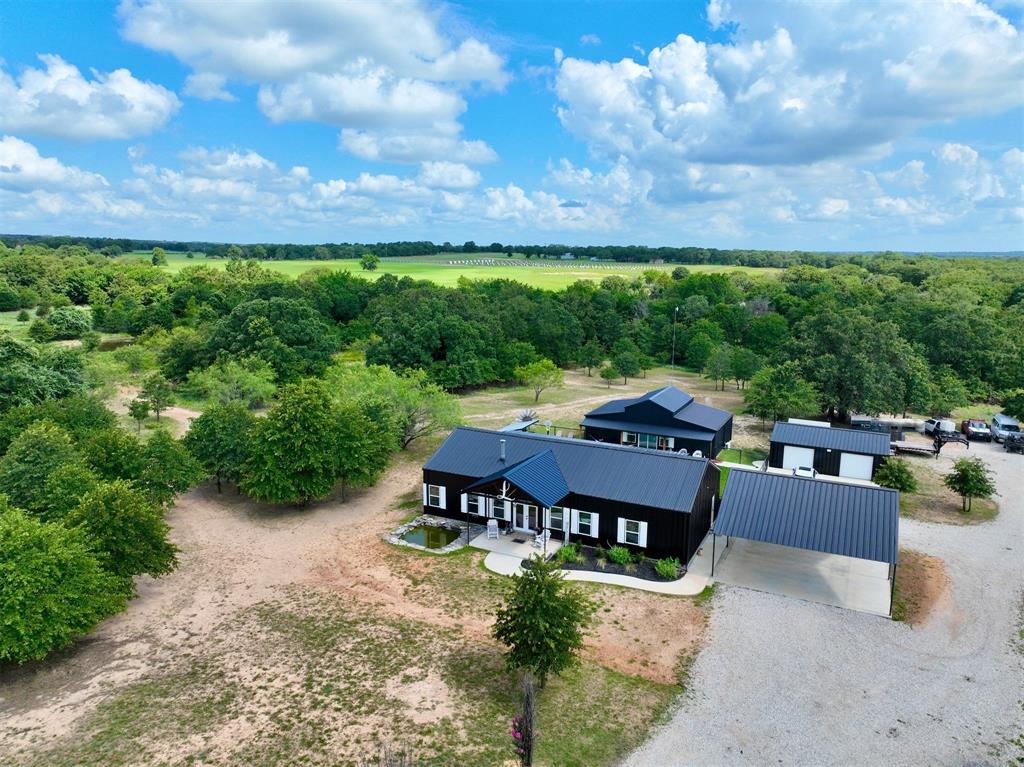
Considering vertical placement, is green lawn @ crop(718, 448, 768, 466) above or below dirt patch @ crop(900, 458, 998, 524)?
below

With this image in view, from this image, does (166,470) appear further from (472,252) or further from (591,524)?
(472,252)

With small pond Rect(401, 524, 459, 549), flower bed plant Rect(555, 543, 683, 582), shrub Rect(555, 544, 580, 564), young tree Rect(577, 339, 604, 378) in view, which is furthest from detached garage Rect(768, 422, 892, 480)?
young tree Rect(577, 339, 604, 378)

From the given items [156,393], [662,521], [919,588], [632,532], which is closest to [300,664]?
[632,532]

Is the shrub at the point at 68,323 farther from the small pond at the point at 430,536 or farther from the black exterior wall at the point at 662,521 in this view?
the black exterior wall at the point at 662,521

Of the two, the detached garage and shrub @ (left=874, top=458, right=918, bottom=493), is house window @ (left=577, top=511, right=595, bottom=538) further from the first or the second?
the detached garage

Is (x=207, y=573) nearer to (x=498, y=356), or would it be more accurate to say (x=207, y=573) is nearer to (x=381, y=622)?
(x=381, y=622)

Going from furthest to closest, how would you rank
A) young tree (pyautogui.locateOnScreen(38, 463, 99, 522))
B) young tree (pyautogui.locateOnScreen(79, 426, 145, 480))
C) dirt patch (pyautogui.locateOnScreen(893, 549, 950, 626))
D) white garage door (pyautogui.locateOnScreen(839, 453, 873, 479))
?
white garage door (pyautogui.locateOnScreen(839, 453, 873, 479)), young tree (pyautogui.locateOnScreen(79, 426, 145, 480)), young tree (pyautogui.locateOnScreen(38, 463, 99, 522)), dirt patch (pyautogui.locateOnScreen(893, 549, 950, 626))
